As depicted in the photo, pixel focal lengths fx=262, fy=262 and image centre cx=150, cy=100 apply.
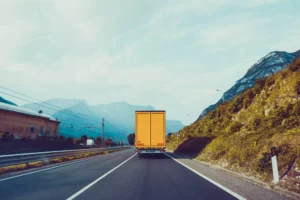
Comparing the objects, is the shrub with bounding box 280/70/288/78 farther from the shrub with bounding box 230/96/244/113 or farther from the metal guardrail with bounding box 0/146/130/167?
the metal guardrail with bounding box 0/146/130/167

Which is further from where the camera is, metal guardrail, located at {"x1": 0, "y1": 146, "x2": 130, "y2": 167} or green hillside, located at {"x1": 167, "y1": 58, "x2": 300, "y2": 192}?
metal guardrail, located at {"x1": 0, "y1": 146, "x2": 130, "y2": 167}

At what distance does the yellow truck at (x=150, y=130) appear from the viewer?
20969 mm

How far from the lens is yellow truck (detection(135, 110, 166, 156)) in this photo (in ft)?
68.8

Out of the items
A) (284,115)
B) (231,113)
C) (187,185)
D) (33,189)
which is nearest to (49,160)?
(33,189)

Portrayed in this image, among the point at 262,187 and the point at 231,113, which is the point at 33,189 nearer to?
the point at 262,187

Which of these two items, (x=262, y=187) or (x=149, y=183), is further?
(x=149, y=183)

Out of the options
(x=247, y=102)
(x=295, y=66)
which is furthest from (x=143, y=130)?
(x=295, y=66)

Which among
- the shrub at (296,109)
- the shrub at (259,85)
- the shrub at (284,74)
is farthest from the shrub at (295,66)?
the shrub at (259,85)

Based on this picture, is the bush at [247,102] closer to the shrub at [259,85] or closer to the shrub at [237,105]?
the shrub at [259,85]

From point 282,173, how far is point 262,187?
3.12 feet

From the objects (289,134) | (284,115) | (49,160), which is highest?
(284,115)

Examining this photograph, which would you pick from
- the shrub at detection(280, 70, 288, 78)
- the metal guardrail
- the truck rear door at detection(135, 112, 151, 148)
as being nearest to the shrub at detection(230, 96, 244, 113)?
the shrub at detection(280, 70, 288, 78)

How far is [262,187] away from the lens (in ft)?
24.6

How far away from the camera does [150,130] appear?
21.1 meters
